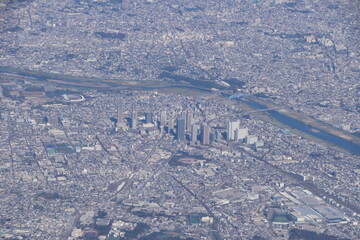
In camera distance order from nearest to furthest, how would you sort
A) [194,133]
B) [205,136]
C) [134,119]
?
[205,136] → [194,133] → [134,119]

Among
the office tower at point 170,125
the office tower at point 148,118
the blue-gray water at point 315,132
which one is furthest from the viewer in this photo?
the office tower at point 148,118

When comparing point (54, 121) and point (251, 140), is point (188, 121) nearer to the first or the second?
point (251, 140)

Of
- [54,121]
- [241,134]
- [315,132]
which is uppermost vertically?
[241,134]

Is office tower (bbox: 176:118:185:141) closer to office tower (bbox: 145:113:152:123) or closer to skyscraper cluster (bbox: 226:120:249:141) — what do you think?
skyscraper cluster (bbox: 226:120:249:141)

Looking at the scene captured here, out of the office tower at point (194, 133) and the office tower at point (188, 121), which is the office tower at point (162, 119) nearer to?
the office tower at point (188, 121)

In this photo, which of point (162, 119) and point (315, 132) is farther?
point (315, 132)

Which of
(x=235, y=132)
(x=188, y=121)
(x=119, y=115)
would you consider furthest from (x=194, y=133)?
(x=119, y=115)

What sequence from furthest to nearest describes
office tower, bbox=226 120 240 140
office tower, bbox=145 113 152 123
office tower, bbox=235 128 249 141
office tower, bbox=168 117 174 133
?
office tower, bbox=145 113 152 123, office tower, bbox=168 117 174 133, office tower, bbox=226 120 240 140, office tower, bbox=235 128 249 141

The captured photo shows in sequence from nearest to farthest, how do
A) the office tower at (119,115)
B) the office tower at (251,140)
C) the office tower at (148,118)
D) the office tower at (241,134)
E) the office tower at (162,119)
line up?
the office tower at (251,140), the office tower at (241,134), the office tower at (162,119), the office tower at (119,115), the office tower at (148,118)

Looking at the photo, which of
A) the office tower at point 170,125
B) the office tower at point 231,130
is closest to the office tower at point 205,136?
the office tower at point 231,130

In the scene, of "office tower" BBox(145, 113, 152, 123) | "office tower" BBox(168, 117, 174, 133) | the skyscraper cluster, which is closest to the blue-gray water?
the skyscraper cluster

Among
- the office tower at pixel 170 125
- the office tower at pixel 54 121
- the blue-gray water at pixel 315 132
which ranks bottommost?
the blue-gray water at pixel 315 132
